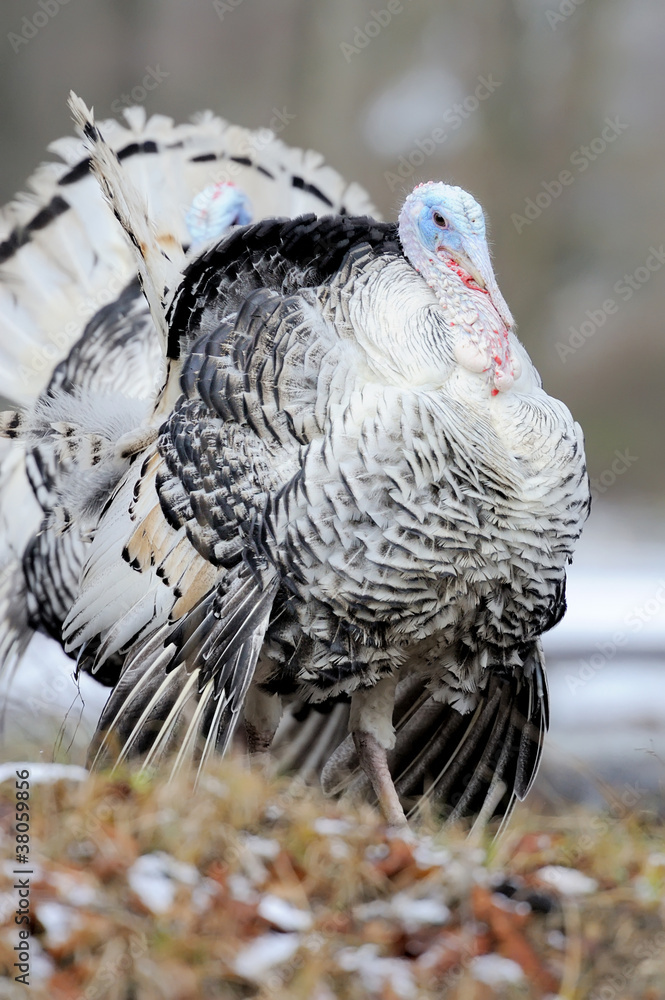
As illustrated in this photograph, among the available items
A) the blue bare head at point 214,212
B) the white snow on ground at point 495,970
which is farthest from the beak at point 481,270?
the blue bare head at point 214,212

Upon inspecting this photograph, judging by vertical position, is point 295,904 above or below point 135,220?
below

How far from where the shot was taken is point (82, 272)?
414cm

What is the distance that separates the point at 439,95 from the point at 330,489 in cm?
677

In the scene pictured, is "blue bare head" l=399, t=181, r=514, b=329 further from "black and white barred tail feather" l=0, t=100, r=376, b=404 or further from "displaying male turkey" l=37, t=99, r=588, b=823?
"black and white barred tail feather" l=0, t=100, r=376, b=404

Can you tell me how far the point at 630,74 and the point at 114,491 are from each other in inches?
300

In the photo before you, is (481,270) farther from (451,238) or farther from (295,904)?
(295,904)

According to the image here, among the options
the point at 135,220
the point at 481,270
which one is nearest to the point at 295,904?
the point at 481,270

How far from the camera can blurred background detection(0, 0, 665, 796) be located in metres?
8.43

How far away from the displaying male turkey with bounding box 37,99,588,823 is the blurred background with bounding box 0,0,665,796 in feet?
17.3

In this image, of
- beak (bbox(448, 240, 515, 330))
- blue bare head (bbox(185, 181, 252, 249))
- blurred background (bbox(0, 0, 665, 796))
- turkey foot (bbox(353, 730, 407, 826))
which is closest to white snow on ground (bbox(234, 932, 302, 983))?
turkey foot (bbox(353, 730, 407, 826))

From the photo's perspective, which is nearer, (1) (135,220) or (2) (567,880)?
(2) (567,880)

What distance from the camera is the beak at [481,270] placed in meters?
2.74

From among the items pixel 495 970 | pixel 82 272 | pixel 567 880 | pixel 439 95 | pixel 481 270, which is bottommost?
pixel 495 970

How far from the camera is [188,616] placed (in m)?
2.69
